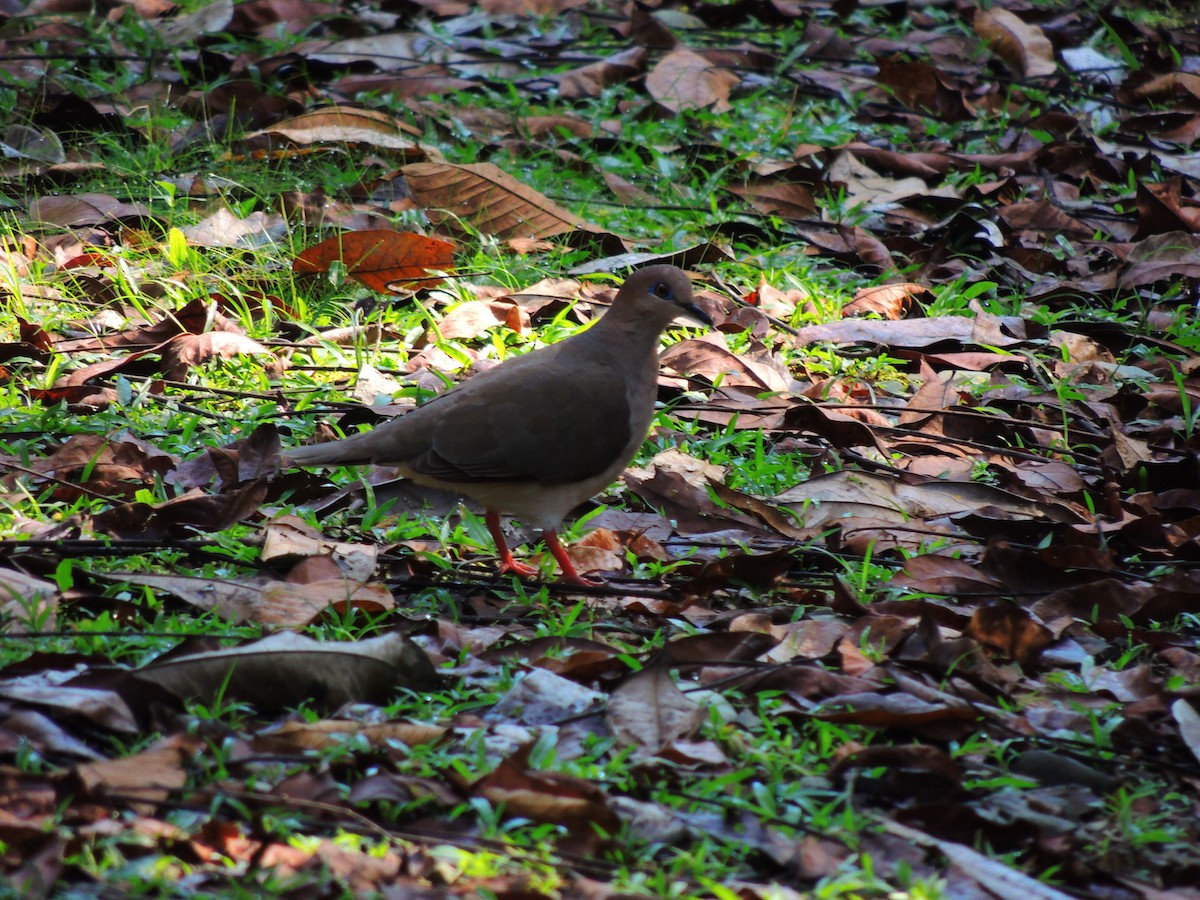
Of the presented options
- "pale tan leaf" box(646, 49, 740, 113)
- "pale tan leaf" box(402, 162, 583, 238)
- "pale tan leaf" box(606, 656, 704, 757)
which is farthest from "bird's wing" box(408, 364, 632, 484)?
"pale tan leaf" box(646, 49, 740, 113)

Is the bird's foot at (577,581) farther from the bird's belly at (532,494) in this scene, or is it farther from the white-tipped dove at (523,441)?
the bird's belly at (532,494)

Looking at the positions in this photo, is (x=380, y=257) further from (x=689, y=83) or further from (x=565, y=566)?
(x=689, y=83)

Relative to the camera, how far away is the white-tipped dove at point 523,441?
4332 mm

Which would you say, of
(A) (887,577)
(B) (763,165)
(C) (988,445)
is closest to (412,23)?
(B) (763,165)

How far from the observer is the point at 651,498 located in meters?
4.79

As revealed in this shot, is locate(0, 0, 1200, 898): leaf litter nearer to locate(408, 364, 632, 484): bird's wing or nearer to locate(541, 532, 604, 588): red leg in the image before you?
locate(541, 532, 604, 588): red leg

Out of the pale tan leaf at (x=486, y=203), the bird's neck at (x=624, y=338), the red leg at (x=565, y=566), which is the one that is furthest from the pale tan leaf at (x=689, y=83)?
the red leg at (x=565, y=566)

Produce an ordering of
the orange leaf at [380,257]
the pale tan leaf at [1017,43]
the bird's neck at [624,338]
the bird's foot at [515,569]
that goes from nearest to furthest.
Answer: the bird's foot at [515,569] < the bird's neck at [624,338] < the orange leaf at [380,257] < the pale tan leaf at [1017,43]

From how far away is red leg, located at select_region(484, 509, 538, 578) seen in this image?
437 cm

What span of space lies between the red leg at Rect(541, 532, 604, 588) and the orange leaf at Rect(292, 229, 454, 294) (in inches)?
77.5

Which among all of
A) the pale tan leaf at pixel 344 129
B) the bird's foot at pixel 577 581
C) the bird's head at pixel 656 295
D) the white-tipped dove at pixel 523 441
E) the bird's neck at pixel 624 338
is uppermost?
the bird's head at pixel 656 295

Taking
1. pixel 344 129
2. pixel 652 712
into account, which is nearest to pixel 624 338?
pixel 652 712

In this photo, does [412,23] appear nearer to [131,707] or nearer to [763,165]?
[763,165]

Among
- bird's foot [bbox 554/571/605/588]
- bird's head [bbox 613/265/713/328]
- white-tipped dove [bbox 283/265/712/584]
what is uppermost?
bird's head [bbox 613/265/713/328]
